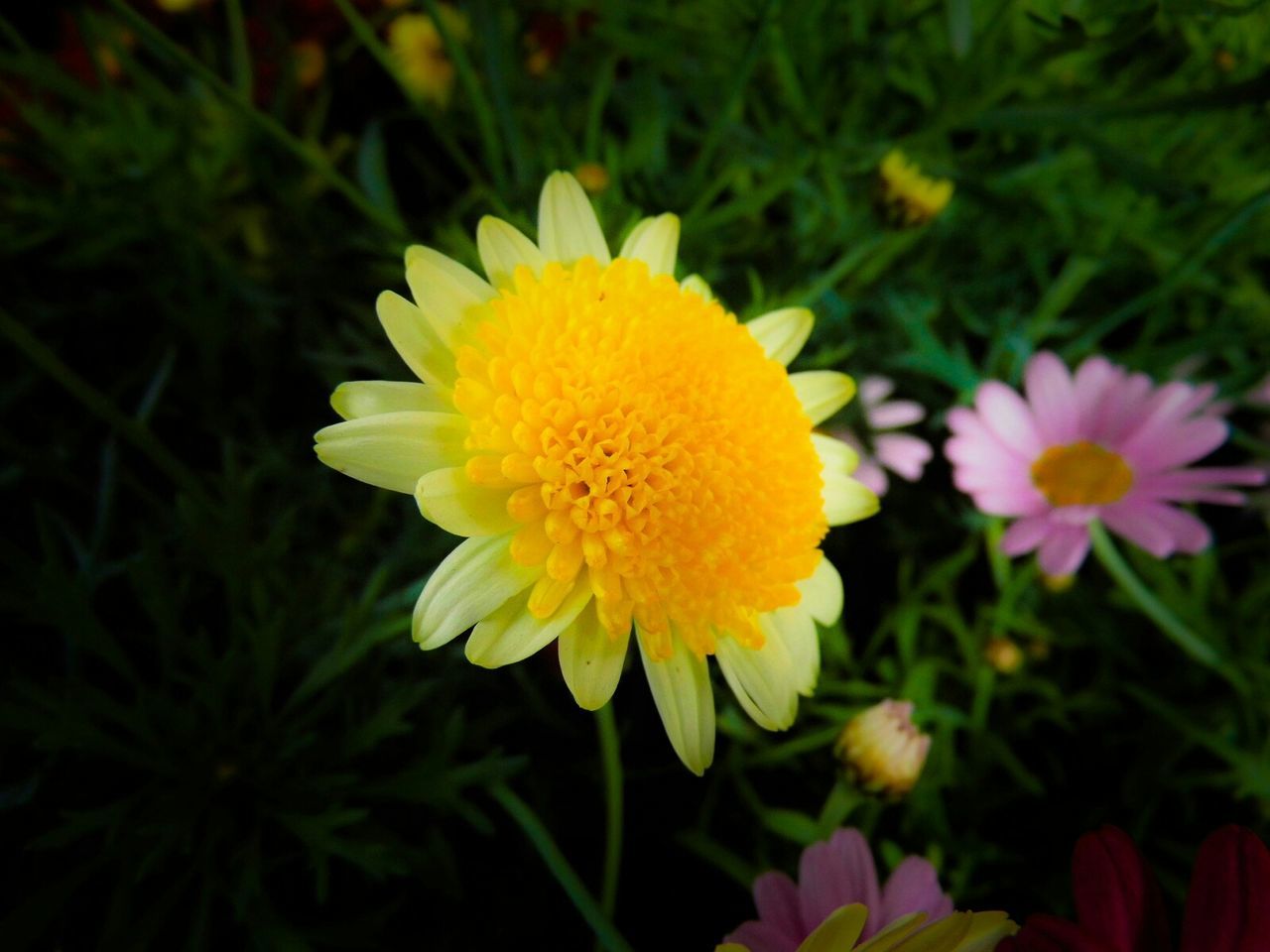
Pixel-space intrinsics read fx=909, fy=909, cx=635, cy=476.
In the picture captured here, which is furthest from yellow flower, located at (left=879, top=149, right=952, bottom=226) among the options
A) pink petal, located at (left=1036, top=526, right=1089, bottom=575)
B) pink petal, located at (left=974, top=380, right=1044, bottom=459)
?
pink petal, located at (left=1036, top=526, right=1089, bottom=575)

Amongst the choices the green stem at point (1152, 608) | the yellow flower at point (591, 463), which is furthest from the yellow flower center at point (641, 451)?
the green stem at point (1152, 608)

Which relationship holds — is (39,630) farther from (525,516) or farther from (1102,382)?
(1102,382)

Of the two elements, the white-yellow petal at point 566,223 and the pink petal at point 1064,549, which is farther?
the pink petal at point 1064,549

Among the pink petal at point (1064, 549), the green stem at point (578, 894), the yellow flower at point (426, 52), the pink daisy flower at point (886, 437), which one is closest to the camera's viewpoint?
the green stem at point (578, 894)

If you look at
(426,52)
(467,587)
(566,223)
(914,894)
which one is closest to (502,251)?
(566,223)

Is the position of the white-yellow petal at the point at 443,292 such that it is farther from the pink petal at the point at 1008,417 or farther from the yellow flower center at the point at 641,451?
the pink petal at the point at 1008,417

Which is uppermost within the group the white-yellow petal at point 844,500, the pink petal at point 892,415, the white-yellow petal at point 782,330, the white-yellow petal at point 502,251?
the white-yellow petal at point 502,251

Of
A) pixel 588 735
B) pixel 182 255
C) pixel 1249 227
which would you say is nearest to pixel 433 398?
pixel 588 735
